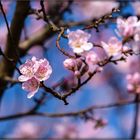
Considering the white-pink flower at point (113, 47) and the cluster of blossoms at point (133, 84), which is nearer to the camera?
the white-pink flower at point (113, 47)

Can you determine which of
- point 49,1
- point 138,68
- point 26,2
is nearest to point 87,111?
point 26,2

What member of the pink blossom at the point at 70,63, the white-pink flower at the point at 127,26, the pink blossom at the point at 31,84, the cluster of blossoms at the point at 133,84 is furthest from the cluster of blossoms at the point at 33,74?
the cluster of blossoms at the point at 133,84

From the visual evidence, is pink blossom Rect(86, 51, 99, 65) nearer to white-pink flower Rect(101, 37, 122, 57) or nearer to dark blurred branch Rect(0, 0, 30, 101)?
white-pink flower Rect(101, 37, 122, 57)

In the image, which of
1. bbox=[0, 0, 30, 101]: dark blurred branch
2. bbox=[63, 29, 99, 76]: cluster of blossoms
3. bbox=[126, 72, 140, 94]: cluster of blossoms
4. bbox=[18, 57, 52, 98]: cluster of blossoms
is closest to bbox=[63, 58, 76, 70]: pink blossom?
bbox=[63, 29, 99, 76]: cluster of blossoms

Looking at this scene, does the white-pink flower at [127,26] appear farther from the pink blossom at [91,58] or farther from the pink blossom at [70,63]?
the pink blossom at [70,63]

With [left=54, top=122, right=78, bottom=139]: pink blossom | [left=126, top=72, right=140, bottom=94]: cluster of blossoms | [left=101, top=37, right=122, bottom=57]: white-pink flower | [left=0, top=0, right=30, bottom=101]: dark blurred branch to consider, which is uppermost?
[left=101, top=37, right=122, bottom=57]: white-pink flower

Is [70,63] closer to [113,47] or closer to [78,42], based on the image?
[78,42]

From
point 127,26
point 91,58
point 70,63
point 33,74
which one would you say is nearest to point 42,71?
point 33,74
